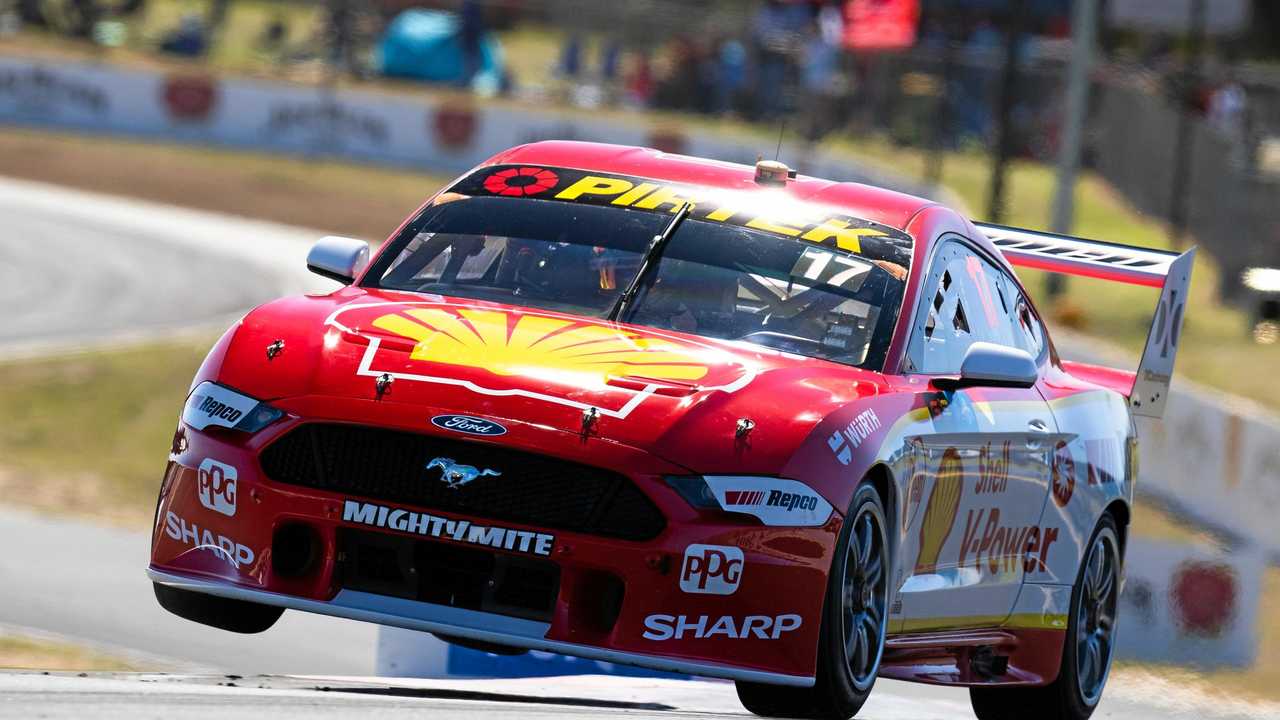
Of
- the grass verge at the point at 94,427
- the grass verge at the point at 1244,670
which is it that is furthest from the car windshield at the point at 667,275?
the grass verge at the point at 94,427

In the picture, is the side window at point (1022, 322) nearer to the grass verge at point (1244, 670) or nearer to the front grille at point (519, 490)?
the front grille at point (519, 490)

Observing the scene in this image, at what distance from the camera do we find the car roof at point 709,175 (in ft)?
24.4

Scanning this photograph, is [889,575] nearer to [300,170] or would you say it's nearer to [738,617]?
[738,617]

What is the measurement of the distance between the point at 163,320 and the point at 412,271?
17523mm

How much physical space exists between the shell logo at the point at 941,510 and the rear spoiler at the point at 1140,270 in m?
1.84

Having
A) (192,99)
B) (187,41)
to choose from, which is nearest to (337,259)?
(192,99)

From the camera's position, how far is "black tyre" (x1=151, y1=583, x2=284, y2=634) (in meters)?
6.43

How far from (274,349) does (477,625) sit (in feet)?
3.24

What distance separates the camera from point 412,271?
7.14 metres

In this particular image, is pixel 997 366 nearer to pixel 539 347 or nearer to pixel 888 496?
pixel 888 496

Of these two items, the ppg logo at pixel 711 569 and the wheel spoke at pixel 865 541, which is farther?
the wheel spoke at pixel 865 541

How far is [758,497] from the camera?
5.87 metres

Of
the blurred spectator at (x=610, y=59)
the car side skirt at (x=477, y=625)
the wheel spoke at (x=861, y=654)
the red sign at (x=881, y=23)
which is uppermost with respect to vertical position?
the red sign at (x=881, y=23)

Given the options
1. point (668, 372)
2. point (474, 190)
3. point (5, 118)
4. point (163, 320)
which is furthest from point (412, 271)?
point (5, 118)
